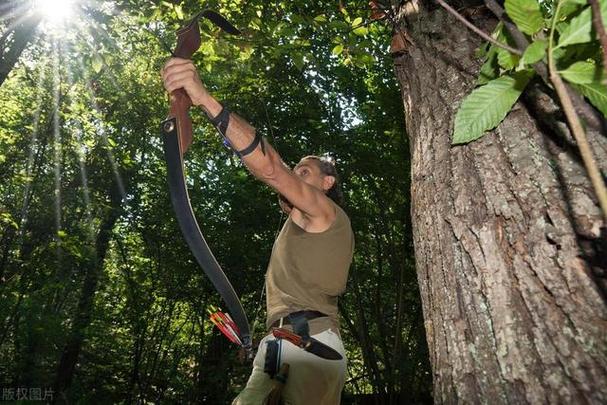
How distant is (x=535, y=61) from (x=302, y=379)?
2.30m

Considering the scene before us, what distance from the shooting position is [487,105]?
3.85 feet

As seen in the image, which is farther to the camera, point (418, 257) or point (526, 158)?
point (418, 257)

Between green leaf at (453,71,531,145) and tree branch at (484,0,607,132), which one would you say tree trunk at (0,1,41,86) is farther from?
tree branch at (484,0,607,132)

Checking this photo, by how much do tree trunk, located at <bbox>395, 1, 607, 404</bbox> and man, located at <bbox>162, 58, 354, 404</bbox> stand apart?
1110 mm

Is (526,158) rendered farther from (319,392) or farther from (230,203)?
(230,203)

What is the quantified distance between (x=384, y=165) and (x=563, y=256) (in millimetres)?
7833

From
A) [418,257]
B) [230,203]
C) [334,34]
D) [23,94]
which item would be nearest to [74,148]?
[23,94]

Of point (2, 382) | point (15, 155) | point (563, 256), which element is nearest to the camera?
Result: point (563, 256)

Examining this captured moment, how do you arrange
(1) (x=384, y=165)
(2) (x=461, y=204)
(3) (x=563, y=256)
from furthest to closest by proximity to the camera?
1. (1) (x=384, y=165)
2. (2) (x=461, y=204)
3. (3) (x=563, y=256)

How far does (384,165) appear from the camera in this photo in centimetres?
868

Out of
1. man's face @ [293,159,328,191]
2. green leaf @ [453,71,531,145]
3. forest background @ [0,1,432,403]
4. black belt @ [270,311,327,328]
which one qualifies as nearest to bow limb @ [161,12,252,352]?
black belt @ [270,311,327,328]

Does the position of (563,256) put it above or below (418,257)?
below

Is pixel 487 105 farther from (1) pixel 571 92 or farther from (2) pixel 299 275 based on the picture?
(2) pixel 299 275

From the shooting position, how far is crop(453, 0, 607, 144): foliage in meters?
0.86
